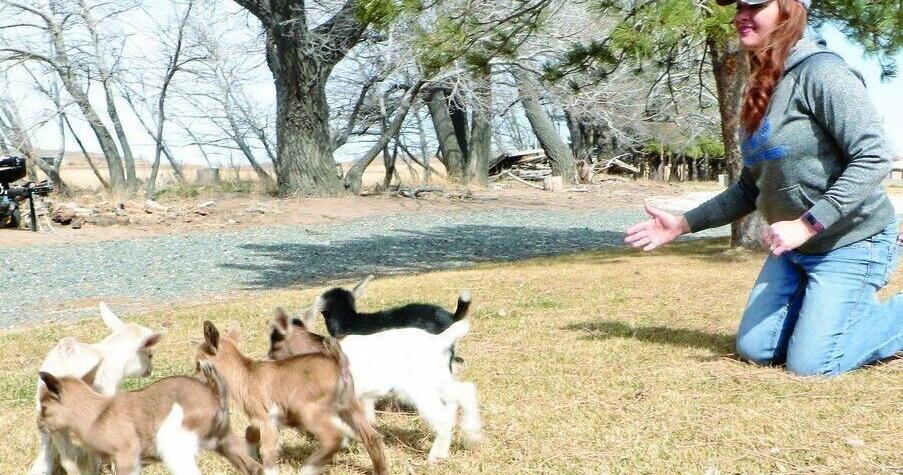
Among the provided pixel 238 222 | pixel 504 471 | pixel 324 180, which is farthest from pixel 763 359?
pixel 324 180

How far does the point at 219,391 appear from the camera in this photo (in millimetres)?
2953

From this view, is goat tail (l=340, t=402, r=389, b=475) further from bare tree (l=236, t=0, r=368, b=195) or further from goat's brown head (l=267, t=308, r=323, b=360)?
bare tree (l=236, t=0, r=368, b=195)

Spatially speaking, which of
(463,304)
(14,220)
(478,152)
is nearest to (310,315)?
(463,304)

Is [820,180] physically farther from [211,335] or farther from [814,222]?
[211,335]

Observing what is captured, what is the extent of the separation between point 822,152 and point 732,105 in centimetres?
569

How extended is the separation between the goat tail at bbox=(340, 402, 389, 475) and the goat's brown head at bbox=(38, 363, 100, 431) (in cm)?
80

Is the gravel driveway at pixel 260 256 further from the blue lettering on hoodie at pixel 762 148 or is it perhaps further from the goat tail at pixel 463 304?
the blue lettering on hoodie at pixel 762 148

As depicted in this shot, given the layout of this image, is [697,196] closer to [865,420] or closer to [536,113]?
[536,113]

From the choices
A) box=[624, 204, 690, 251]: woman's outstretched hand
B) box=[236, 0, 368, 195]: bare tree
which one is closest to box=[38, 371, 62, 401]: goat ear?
box=[624, 204, 690, 251]: woman's outstretched hand

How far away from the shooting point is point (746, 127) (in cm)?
460

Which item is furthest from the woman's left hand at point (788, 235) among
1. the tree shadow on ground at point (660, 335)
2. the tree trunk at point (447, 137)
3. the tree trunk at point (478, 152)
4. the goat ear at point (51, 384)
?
the tree trunk at point (447, 137)

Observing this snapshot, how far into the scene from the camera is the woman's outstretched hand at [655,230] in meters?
4.73

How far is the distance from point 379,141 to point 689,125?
50.4ft

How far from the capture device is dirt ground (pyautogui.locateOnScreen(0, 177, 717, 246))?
53.0 feet
